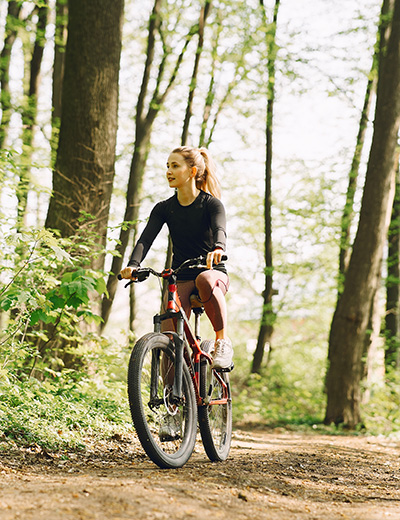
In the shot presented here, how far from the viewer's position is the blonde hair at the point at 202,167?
438 cm

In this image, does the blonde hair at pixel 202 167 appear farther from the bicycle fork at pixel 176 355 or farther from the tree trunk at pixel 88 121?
the tree trunk at pixel 88 121

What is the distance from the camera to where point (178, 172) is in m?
4.31

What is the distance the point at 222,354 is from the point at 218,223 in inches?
39.6

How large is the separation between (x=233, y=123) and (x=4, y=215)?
13.1 meters

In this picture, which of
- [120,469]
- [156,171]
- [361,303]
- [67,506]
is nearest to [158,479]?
[120,469]

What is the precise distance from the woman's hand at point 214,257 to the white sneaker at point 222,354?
0.76 metres

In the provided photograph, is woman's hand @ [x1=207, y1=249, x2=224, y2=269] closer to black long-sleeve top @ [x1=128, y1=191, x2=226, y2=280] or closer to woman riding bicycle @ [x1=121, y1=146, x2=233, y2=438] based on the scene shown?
woman riding bicycle @ [x1=121, y1=146, x2=233, y2=438]

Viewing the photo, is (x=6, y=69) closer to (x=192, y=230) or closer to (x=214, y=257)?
(x=192, y=230)

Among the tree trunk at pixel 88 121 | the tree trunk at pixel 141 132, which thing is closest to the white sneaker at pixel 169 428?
the tree trunk at pixel 88 121

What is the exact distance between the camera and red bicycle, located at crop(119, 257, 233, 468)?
137 inches

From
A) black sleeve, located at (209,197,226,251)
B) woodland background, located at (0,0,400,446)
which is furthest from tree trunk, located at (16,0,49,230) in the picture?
black sleeve, located at (209,197,226,251)

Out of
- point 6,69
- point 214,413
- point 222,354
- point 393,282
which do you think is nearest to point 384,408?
point 393,282

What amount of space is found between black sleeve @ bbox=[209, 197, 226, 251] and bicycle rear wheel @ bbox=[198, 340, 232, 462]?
99 centimetres

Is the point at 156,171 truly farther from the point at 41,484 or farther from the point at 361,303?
the point at 41,484
